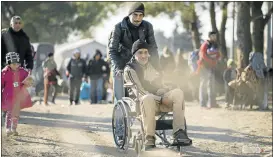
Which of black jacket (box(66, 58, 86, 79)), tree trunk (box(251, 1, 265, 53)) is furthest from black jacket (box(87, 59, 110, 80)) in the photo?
tree trunk (box(251, 1, 265, 53))

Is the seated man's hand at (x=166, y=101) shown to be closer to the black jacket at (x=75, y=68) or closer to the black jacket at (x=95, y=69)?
the black jacket at (x=75, y=68)

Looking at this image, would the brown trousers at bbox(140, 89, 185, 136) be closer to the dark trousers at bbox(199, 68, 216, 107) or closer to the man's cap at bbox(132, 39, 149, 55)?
the man's cap at bbox(132, 39, 149, 55)

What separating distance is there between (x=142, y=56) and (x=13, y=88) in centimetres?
255

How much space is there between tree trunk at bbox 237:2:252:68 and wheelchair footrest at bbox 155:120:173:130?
29.9 ft

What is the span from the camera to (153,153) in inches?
265

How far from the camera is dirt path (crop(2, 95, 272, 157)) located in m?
7.49

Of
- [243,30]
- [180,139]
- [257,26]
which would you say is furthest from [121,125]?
[257,26]

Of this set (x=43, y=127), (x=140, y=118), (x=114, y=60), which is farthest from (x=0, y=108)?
(x=140, y=118)

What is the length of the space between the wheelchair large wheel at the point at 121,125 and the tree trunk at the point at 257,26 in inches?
436

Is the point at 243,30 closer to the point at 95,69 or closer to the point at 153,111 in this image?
the point at 95,69

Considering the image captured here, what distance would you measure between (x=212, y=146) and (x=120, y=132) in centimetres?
169

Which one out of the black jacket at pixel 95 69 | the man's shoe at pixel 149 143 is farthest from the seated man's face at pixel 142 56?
the black jacket at pixel 95 69

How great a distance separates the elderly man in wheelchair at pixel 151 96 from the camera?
21.8ft

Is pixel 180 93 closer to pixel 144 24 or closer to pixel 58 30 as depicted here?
pixel 144 24
